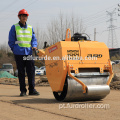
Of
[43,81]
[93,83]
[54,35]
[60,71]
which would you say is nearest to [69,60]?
[60,71]

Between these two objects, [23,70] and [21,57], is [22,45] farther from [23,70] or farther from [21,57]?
[23,70]

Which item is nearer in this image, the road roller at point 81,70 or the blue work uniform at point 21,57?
the road roller at point 81,70

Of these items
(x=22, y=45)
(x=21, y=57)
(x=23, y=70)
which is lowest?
(x=23, y=70)

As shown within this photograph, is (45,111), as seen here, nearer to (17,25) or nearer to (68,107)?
(68,107)

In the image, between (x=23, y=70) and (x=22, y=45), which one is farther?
(x=23, y=70)

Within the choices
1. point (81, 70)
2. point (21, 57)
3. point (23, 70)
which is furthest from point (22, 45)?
point (81, 70)

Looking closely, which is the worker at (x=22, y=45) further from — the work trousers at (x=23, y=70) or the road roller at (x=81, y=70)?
the road roller at (x=81, y=70)

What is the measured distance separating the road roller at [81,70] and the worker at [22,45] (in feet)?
5.22

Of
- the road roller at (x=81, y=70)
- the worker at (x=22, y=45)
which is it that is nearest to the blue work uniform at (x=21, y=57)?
the worker at (x=22, y=45)

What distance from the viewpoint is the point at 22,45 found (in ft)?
25.1

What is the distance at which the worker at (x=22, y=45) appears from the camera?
25.0ft

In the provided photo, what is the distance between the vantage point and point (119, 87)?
10117mm

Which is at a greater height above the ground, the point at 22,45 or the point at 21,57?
the point at 22,45

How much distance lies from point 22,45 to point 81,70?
2.27 meters
